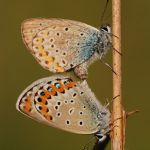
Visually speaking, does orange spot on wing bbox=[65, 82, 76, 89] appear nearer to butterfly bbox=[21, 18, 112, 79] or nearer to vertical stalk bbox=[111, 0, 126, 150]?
butterfly bbox=[21, 18, 112, 79]

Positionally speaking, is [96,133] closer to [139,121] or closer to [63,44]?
[63,44]

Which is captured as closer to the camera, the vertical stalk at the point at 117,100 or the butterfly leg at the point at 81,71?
the vertical stalk at the point at 117,100

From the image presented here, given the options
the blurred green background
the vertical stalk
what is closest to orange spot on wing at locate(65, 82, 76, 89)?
the vertical stalk

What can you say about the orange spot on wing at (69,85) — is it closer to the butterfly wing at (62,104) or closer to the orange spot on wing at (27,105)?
the butterfly wing at (62,104)

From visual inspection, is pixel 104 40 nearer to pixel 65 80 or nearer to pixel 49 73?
pixel 65 80

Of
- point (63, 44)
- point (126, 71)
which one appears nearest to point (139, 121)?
point (126, 71)

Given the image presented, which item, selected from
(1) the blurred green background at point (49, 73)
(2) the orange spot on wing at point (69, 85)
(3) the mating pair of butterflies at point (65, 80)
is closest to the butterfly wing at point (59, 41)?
(3) the mating pair of butterflies at point (65, 80)

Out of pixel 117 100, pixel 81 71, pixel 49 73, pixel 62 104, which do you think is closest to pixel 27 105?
pixel 62 104
